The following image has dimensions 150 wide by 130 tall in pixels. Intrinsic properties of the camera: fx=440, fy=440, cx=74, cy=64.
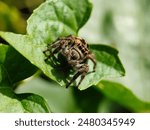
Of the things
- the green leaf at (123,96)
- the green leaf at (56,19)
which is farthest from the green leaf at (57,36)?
the green leaf at (123,96)

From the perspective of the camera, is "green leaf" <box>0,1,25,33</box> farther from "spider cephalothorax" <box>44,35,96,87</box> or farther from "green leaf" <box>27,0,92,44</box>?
"spider cephalothorax" <box>44,35,96,87</box>

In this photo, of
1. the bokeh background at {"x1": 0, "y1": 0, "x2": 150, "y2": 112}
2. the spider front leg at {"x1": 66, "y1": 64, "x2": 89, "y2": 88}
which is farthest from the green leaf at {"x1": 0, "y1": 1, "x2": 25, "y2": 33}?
the spider front leg at {"x1": 66, "y1": 64, "x2": 89, "y2": 88}

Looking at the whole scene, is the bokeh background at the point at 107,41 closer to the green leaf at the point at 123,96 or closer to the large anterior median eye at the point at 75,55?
the green leaf at the point at 123,96

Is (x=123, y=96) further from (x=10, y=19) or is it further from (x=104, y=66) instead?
(x=10, y=19)

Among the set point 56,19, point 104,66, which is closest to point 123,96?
point 104,66

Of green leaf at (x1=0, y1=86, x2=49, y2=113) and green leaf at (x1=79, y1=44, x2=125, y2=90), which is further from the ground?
green leaf at (x1=79, y1=44, x2=125, y2=90)

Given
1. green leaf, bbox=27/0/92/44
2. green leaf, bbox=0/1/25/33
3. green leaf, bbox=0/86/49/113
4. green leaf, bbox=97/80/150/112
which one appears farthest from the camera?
green leaf, bbox=0/1/25/33

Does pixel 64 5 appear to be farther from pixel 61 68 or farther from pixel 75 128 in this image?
pixel 75 128

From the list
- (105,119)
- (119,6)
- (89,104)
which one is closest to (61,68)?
(105,119)
